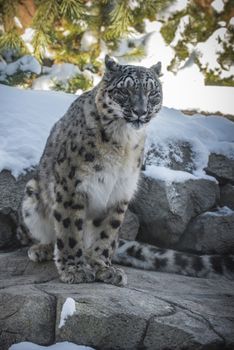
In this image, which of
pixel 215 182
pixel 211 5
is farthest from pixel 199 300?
pixel 211 5

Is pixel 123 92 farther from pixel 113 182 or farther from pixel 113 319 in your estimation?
pixel 113 319

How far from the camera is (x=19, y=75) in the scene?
681cm

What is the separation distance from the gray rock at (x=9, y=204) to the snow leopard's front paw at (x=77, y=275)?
1.20 meters

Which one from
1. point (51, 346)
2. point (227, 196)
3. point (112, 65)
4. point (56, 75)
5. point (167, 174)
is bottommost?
point (51, 346)

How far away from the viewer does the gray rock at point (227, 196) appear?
5.33m

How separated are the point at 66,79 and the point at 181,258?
10.9ft

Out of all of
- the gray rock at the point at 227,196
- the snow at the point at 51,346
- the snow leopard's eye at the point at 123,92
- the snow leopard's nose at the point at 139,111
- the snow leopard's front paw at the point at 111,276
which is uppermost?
the snow leopard's eye at the point at 123,92

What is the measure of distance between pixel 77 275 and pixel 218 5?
12.0 ft

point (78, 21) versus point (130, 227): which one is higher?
point (78, 21)

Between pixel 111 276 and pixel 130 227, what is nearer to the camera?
pixel 111 276

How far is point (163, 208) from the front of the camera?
4855mm

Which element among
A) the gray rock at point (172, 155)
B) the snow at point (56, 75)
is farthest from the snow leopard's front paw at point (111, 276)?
the snow at point (56, 75)

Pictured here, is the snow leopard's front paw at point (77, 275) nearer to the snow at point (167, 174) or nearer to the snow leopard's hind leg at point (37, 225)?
the snow leopard's hind leg at point (37, 225)

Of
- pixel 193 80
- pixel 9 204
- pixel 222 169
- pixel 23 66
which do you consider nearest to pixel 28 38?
pixel 23 66
